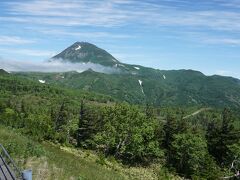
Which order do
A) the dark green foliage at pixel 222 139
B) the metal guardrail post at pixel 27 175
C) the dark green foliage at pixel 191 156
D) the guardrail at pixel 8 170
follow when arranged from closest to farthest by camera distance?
the metal guardrail post at pixel 27 175
the guardrail at pixel 8 170
the dark green foliage at pixel 191 156
the dark green foliage at pixel 222 139

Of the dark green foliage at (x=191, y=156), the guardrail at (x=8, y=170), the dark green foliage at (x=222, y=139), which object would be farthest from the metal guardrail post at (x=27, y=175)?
the dark green foliage at (x=222, y=139)

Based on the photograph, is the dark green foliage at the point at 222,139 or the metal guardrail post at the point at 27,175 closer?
the metal guardrail post at the point at 27,175

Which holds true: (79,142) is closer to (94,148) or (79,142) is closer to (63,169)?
(94,148)

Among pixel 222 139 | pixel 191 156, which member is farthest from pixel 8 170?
Result: pixel 222 139

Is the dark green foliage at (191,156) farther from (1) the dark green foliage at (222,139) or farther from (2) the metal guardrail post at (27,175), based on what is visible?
(2) the metal guardrail post at (27,175)

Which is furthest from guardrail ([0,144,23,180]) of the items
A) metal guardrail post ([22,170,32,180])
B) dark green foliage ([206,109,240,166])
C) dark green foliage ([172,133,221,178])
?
dark green foliage ([206,109,240,166])

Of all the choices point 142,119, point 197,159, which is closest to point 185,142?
point 197,159

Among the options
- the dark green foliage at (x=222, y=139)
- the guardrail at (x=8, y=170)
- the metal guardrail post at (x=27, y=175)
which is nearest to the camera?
the metal guardrail post at (x=27, y=175)

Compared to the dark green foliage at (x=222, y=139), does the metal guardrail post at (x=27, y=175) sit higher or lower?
higher

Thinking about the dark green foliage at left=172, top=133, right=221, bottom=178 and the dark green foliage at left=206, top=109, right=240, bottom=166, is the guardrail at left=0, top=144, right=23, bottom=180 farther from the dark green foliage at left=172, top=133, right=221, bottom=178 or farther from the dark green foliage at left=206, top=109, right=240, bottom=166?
the dark green foliage at left=206, top=109, right=240, bottom=166

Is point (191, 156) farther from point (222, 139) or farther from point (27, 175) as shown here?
point (27, 175)

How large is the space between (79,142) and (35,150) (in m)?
76.2

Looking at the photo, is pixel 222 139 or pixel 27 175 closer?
pixel 27 175

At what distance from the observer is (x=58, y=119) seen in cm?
11162
